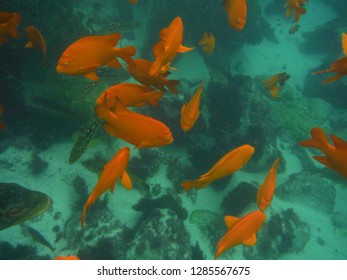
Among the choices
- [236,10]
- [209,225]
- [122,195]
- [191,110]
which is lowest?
[209,225]

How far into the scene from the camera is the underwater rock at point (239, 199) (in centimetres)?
672

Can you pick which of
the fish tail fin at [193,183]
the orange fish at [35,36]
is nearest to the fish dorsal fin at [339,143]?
the fish tail fin at [193,183]

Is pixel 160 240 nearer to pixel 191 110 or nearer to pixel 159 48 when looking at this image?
pixel 191 110

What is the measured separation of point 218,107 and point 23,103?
5819 millimetres

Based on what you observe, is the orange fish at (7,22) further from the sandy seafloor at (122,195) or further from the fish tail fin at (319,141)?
the fish tail fin at (319,141)

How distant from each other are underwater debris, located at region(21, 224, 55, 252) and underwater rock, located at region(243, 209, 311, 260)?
4.72 metres

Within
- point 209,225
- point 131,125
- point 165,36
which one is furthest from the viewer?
point 209,225

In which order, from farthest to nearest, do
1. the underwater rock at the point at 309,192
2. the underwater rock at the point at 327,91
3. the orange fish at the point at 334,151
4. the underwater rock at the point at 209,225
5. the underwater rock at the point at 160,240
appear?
the underwater rock at the point at 327,91 < the underwater rock at the point at 309,192 < the underwater rock at the point at 209,225 < the underwater rock at the point at 160,240 < the orange fish at the point at 334,151

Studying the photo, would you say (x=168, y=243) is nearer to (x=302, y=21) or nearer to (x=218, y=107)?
(x=218, y=107)

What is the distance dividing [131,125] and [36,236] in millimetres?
4074

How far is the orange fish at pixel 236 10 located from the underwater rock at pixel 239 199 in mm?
4329

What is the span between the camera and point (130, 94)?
2916 mm

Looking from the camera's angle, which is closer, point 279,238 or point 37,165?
point 37,165

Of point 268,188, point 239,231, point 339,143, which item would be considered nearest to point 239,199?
point 268,188
